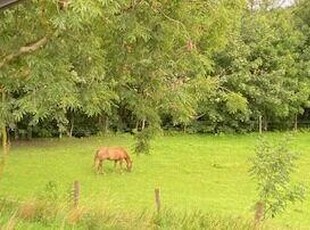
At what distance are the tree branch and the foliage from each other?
177 inches

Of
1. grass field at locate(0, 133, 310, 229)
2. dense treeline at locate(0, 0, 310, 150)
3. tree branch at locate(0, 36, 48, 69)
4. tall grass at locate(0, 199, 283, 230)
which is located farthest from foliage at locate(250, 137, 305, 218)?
tree branch at locate(0, 36, 48, 69)

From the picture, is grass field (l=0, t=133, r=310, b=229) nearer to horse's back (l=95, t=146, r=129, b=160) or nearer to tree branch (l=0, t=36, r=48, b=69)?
horse's back (l=95, t=146, r=129, b=160)

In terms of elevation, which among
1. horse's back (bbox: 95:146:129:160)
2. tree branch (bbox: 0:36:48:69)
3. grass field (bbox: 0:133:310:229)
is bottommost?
grass field (bbox: 0:133:310:229)

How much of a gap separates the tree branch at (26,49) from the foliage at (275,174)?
4.51m

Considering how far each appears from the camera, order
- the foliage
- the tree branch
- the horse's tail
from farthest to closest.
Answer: the horse's tail → the foliage → the tree branch

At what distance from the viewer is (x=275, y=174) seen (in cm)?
1038

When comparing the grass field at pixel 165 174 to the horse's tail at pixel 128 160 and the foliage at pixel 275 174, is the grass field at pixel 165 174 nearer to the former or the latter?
the horse's tail at pixel 128 160

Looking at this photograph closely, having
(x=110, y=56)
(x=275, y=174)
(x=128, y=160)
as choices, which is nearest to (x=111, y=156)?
(x=128, y=160)

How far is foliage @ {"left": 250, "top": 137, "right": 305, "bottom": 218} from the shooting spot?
1034cm

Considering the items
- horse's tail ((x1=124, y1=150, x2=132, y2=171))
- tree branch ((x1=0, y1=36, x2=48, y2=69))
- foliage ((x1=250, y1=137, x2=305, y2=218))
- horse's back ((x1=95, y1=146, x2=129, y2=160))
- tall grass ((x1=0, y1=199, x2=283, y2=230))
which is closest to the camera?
tall grass ((x1=0, y1=199, x2=283, y2=230))

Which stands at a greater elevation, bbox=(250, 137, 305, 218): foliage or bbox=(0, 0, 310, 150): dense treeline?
bbox=(0, 0, 310, 150): dense treeline

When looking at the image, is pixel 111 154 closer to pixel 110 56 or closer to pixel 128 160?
pixel 128 160

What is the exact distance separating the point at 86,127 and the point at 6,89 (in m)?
18.8

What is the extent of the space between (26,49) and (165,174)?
13164mm
